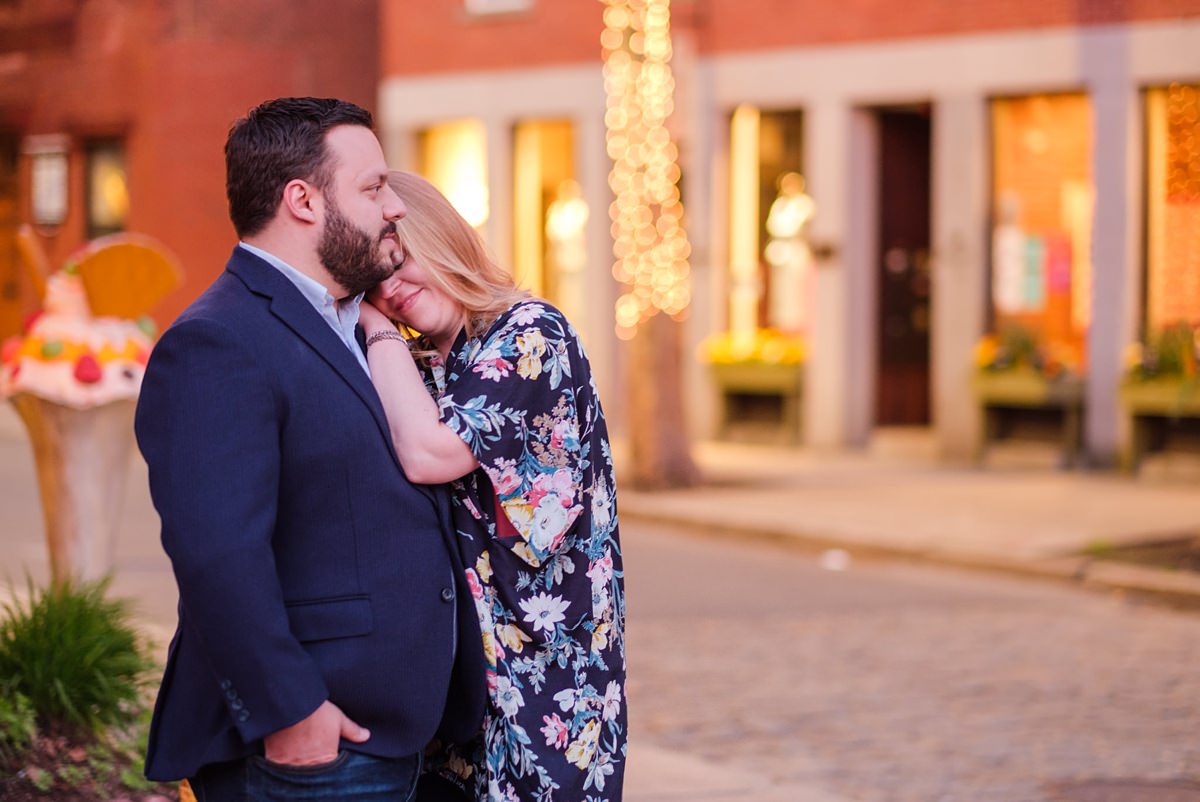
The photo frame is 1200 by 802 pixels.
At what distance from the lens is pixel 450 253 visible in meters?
3.20

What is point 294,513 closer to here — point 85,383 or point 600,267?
point 85,383

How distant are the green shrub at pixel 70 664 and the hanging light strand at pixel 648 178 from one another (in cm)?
1002

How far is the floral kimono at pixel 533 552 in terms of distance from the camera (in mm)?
3076

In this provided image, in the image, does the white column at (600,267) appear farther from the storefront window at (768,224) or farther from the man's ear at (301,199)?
the man's ear at (301,199)

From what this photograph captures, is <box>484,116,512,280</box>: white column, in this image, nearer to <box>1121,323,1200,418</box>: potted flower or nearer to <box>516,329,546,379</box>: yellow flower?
<box>1121,323,1200,418</box>: potted flower

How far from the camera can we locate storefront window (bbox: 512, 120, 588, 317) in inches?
812

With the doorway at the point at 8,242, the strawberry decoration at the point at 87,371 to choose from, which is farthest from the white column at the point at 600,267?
the strawberry decoration at the point at 87,371

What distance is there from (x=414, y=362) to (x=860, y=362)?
50.0 feet

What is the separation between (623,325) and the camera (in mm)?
15227

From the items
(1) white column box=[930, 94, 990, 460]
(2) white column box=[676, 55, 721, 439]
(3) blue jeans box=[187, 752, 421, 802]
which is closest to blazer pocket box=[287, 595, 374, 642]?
(3) blue jeans box=[187, 752, 421, 802]

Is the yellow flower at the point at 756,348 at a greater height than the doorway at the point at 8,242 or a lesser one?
lesser

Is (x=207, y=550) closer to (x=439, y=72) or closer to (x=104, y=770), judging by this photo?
(x=104, y=770)

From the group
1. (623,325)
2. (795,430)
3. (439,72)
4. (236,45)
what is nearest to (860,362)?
(795,430)

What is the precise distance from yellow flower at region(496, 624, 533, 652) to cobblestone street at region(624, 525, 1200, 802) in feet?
8.36
